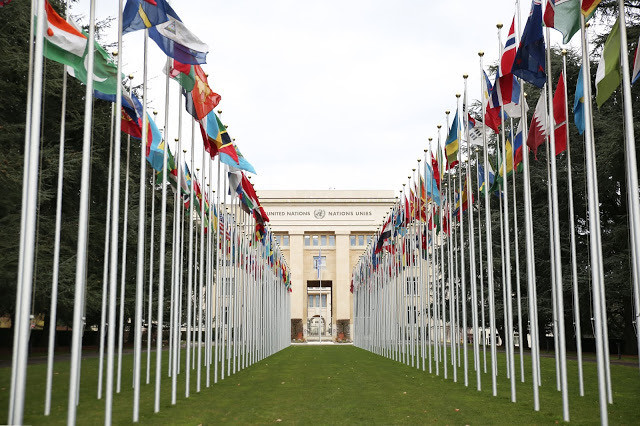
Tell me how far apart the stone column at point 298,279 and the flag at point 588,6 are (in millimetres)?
71299

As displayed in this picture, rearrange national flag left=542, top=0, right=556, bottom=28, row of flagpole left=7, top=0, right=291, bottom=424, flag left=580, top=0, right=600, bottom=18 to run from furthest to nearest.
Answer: national flag left=542, top=0, right=556, bottom=28
flag left=580, top=0, right=600, bottom=18
row of flagpole left=7, top=0, right=291, bottom=424

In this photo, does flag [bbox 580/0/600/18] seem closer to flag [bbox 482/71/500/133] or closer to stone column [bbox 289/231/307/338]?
flag [bbox 482/71/500/133]

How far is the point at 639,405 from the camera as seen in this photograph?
14.1m

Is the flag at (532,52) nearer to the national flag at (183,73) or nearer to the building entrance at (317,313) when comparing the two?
the national flag at (183,73)

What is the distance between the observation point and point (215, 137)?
17.2 m

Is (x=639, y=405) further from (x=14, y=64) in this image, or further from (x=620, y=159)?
(x=14, y=64)

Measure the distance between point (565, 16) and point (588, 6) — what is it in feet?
2.34

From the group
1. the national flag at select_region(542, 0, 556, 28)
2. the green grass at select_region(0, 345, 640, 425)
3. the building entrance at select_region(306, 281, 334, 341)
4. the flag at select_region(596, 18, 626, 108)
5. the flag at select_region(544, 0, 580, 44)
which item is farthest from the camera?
the building entrance at select_region(306, 281, 334, 341)

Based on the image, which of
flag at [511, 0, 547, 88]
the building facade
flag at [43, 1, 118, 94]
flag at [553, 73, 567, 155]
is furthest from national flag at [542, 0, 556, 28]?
the building facade

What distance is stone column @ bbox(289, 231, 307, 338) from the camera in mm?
80938

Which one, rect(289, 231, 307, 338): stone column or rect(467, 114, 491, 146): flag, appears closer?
rect(467, 114, 491, 146): flag

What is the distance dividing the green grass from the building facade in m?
62.2

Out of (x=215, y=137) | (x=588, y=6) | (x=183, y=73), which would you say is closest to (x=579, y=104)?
(x=588, y=6)

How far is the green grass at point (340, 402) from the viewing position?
39.4ft
